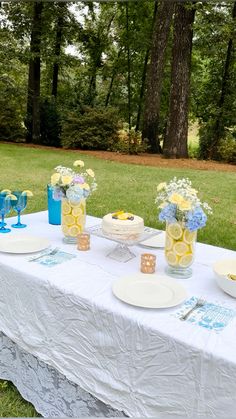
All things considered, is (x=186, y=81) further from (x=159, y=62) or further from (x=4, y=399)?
(x=4, y=399)

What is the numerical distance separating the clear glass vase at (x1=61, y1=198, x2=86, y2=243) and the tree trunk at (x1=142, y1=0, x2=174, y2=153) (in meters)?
10.6

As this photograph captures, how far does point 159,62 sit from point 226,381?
38.8 feet

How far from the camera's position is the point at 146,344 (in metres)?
1.37

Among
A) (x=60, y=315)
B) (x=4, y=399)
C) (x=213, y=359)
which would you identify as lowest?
(x=4, y=399)

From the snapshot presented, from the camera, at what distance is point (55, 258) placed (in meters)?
1.92

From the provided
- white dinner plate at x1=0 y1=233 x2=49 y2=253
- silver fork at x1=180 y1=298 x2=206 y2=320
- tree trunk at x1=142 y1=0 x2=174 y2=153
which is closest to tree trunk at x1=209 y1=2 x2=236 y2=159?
tree trunk at x1=142 y1=0 x2=174 y2=153

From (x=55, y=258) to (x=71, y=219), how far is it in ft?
0.94

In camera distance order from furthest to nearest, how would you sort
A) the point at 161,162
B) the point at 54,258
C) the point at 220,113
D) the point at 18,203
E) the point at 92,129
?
the point at 220,113 → the point at 92,129 → the point at 161,162 → the point at 18,203 → the point at 54,258

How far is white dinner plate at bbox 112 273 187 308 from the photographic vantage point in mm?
1486

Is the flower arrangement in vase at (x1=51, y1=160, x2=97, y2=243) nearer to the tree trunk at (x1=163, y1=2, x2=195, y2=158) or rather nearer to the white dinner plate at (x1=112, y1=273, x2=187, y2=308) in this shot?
the white dinner plate at (x1=112, y1=273, x2=187, y2=308)

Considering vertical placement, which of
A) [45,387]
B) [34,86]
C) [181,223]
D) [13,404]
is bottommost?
[13,404]

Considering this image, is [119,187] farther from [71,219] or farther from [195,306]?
[195,306]

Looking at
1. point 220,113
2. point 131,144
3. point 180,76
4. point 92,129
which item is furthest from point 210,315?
point 220,113

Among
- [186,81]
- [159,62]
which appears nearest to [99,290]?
[186,81]
